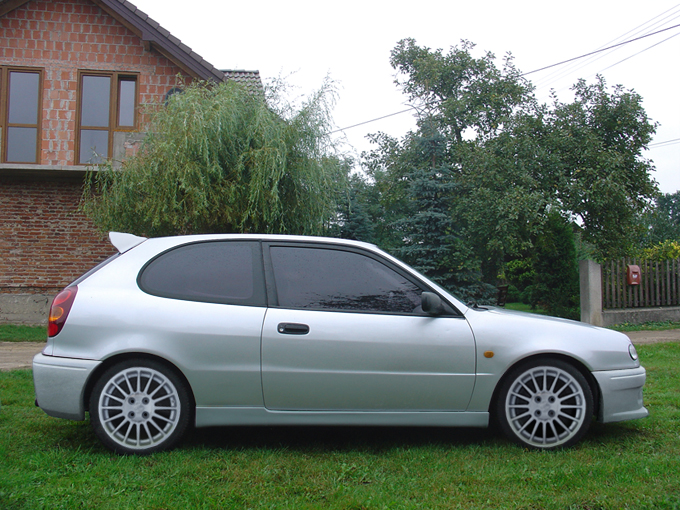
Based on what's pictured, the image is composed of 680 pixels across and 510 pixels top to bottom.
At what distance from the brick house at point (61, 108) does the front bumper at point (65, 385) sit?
1047cm

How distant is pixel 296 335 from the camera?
3.87 m

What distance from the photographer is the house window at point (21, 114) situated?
13805mm

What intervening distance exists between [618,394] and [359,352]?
6.19 ft

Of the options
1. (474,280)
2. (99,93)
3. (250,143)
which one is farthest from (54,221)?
(474,280)

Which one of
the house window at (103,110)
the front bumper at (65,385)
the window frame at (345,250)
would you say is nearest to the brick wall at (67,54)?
the house window at (103,110)

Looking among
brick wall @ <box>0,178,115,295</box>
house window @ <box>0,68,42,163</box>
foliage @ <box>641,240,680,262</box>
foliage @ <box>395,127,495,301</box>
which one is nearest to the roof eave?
house window @ <box>0,68,42,163</box>

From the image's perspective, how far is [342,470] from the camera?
3545mm

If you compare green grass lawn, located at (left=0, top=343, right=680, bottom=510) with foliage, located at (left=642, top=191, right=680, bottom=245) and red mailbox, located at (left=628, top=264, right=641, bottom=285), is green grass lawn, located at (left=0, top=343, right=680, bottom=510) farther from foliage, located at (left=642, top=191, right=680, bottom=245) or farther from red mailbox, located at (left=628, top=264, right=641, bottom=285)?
foliage, located at (left=642, top=191, right=680, bottom=245)

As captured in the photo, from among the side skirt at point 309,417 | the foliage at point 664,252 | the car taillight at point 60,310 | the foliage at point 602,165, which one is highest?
the foliage at point 602,165

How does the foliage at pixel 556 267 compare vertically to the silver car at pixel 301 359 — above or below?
above

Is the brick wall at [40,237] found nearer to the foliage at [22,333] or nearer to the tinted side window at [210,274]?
the foliage at [22,333]

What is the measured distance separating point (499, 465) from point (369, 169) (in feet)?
69.1

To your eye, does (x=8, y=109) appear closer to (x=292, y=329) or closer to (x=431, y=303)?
(x=292, y=329)

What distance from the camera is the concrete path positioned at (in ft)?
27.4
